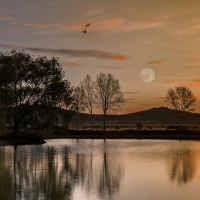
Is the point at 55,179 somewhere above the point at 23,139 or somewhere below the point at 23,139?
below

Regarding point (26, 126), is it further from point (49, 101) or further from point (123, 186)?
point (123, 186)

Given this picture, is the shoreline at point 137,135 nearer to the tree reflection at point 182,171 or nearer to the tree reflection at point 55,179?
the tree reflection at point 182,171

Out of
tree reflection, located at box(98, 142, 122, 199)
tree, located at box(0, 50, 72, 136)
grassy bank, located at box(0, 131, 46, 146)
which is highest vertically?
tree, located at box(0, 50, 72, 136)

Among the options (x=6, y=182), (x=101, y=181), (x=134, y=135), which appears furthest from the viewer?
(x=134, y=135)

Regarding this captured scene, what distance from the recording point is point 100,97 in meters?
73.9

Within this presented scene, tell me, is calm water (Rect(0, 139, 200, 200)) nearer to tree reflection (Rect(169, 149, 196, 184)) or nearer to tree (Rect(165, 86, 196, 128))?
tree reflection (Rect(169, 149, 196, 184))

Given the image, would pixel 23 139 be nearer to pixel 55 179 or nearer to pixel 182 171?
pixel 182 171

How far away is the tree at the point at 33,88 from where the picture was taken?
4509 cm

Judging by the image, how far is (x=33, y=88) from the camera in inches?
1821

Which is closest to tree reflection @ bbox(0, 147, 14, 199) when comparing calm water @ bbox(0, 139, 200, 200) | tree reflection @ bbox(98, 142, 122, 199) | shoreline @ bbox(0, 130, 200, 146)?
calm water @ bbox(0, 139, 200, 200)

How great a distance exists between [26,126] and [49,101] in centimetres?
390

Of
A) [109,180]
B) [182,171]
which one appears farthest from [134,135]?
[109,180]

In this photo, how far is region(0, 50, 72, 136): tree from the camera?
4509 centimetres

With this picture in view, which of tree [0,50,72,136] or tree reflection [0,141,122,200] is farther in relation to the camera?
tree [0,50,72,136]
